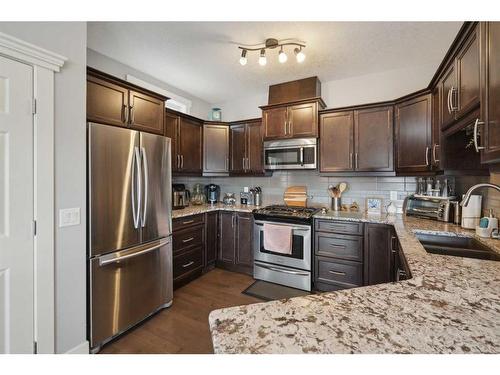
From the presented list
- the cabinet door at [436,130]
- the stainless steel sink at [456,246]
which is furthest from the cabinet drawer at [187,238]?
the cabinet door at [436,130]

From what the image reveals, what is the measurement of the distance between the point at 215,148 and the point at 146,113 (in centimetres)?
143

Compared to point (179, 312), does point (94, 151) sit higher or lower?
higher

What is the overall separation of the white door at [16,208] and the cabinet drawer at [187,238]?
137 centimetres

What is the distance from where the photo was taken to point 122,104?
2.10 m

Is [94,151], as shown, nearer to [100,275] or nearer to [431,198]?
[100,275]

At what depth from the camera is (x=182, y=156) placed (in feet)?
10.6

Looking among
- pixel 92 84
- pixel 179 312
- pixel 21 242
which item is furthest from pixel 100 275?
pixel 92 84

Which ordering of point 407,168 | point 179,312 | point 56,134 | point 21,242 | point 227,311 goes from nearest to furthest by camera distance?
point 227,311 < point 21,242 < point 56,134 < point 179,312 < point 407,168

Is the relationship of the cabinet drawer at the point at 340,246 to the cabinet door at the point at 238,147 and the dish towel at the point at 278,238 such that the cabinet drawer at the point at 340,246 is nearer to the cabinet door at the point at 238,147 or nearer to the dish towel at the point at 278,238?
the dish towel at the point at 278,238

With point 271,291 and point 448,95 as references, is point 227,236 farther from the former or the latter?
point 448,95

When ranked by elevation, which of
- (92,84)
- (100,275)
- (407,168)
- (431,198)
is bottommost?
(100,275)

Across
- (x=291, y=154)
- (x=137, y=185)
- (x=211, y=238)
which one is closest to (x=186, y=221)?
(x=211, y=238)
